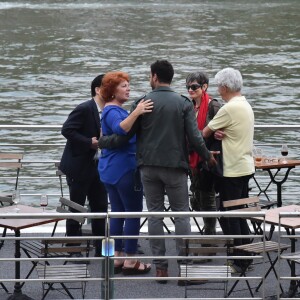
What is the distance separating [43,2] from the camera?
63.1 meters

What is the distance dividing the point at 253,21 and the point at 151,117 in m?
43.3

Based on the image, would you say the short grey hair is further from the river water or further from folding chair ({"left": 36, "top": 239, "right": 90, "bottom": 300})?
the river water

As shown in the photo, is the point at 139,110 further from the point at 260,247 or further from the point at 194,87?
the point at 260,247

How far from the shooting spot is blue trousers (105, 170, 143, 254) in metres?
8.89

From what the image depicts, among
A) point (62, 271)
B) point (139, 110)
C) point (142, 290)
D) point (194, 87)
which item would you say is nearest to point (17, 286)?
point (62, 271)

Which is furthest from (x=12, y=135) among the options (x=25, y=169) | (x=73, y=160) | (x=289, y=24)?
(x=289, y=24)

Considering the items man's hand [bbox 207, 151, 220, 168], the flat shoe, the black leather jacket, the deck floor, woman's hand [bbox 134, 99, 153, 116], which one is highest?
woman's hand [bbox 134, 99, 153, 116]

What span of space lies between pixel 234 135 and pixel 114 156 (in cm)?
96

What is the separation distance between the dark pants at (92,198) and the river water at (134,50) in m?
10.0

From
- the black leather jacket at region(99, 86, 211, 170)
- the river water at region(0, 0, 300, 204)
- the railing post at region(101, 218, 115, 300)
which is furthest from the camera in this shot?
the river water at region(0, 0, 300, 204)

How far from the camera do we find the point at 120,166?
8.91 meters

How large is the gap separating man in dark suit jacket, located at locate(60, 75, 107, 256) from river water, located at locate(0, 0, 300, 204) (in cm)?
1011

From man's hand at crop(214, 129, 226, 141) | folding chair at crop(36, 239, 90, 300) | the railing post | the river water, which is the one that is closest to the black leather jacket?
man's hand at crop(214, 129, 226, 141)

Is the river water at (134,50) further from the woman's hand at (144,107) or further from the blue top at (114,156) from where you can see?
the woman's hand at (144,107)
